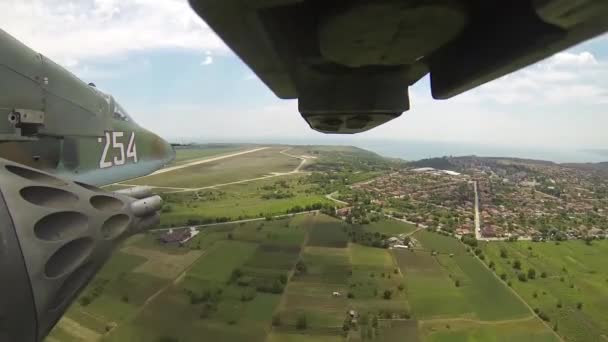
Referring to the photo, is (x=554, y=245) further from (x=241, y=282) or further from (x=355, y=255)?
(x=241, y=282)

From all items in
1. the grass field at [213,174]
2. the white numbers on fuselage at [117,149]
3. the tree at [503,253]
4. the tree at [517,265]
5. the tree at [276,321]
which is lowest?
the tree at [276,321]

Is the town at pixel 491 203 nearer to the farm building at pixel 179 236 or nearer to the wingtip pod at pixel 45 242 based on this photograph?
the farm building at pixel 179 236

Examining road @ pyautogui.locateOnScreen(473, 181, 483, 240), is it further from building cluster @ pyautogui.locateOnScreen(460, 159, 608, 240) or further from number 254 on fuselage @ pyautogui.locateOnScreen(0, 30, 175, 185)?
number 254 on fuselage @ pyautogui.locateOnScreen(0, 30, 175, 185)

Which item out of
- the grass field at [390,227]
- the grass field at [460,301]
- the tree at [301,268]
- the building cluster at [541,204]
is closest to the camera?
the grass field at [460,301]

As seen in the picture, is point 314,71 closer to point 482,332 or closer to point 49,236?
point 49,236

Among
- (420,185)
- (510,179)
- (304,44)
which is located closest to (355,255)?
→ (304,44)

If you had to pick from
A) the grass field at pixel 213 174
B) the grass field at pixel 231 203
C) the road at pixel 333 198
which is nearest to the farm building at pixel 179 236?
the grass field at pixel 231 203

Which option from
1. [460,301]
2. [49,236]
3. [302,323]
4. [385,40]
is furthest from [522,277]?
[49,236]
